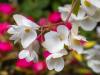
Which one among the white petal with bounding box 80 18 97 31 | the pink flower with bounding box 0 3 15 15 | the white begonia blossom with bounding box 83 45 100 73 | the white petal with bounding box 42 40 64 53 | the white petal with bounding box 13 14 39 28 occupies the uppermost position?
the white petal with bounding box 13 14 39 28

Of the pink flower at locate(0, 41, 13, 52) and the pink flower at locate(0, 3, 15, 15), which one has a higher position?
the pink flower at locate(0, 3, 15, 15)

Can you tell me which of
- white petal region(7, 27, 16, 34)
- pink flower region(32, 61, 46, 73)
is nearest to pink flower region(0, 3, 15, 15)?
pink flower region(32, 61, 46, 73)

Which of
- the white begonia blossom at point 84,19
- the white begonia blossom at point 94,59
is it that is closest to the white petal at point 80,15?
the white begonia blossom at point 84,19

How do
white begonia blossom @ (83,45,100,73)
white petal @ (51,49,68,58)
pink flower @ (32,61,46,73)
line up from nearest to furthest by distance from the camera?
white petal @ (51,49,68,58) < white begonia blossom @ (83,45,100,73) < pink flower @ (32,61,46,73)

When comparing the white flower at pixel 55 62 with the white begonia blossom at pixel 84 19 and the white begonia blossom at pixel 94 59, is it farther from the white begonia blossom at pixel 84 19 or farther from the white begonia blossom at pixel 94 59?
the white begonia blossom at pixel 94 59

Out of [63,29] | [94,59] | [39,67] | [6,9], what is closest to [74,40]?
[63,29]

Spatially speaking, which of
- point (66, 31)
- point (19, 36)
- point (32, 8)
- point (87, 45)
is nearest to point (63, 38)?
point (66, 31)

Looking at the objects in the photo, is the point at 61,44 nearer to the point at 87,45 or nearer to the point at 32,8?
the point at 87,45

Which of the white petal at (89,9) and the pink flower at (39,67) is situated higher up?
the white petal at (89,9)

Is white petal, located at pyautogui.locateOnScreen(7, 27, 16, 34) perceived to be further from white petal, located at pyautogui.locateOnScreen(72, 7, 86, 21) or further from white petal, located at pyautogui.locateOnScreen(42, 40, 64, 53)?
white petal, located at pyautogui.locateOnScreen(72, 7, 86, 21)
